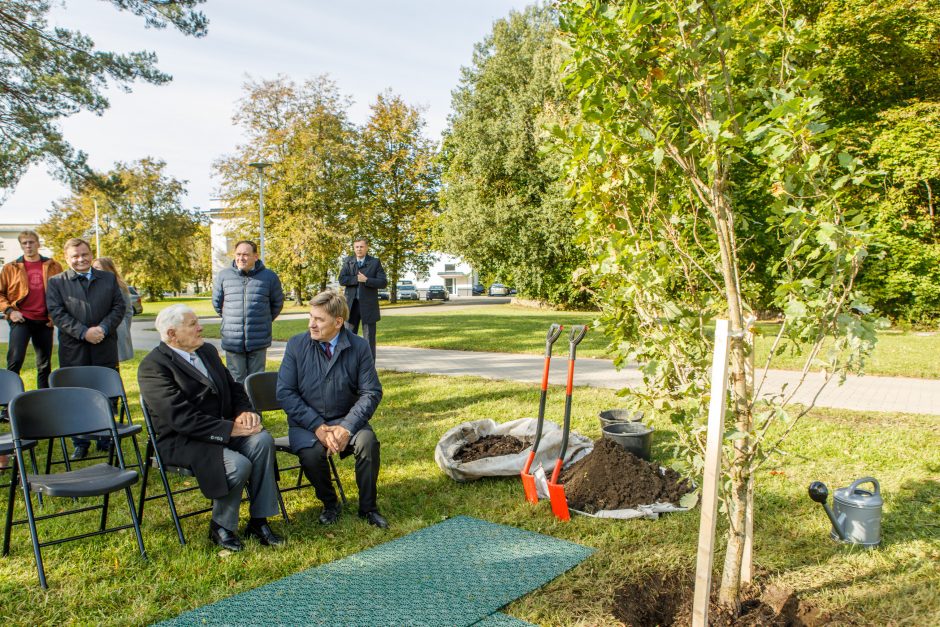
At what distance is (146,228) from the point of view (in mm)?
42062

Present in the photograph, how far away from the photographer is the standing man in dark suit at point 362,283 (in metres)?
9.14

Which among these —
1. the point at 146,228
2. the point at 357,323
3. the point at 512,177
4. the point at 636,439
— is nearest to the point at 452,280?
the point at 146,228

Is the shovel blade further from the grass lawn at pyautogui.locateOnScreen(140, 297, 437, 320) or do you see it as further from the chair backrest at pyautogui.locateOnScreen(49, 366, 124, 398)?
the grass lawn at pyautogui.locateOnScreen(140, 297, 437, 320)

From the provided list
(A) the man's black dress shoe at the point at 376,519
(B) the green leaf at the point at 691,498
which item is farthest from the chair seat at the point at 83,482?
(B) the green leaf at the point at 691,498

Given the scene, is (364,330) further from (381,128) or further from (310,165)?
(381,128)

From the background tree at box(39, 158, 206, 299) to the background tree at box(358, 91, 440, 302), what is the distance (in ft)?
52.7

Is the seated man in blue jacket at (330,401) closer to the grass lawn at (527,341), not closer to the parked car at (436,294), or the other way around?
the grass lawn at (527,341)

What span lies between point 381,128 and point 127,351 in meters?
30.4

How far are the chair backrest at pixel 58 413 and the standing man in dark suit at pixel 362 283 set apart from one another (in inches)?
196

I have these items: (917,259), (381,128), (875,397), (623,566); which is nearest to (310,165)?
(381,128)

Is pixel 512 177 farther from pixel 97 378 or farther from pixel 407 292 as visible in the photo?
pixel 97 378

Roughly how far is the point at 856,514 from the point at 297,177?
28.4 meters

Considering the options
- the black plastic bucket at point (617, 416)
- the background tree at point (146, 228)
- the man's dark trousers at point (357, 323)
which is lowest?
the black plastic bucket at point (617, 416)

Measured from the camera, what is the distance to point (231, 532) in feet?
12.8
